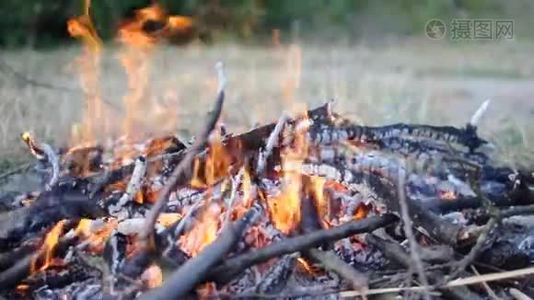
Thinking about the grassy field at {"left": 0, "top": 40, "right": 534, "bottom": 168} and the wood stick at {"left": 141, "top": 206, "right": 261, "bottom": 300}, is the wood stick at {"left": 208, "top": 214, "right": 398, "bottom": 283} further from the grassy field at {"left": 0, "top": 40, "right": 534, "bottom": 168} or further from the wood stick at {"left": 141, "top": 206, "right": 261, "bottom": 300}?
the grassy field at {"left": 0, "top": 40, "right": 534, "bottom": 168}

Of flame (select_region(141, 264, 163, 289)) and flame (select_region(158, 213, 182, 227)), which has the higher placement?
flame (select_region(158, 213, 182, 227))

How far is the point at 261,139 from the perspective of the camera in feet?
4.98

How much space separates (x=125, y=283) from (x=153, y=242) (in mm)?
84

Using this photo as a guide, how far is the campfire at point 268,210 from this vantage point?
1453 millimetres

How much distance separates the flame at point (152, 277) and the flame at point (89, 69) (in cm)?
24

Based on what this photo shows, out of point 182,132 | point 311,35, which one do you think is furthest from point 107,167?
point 311,35

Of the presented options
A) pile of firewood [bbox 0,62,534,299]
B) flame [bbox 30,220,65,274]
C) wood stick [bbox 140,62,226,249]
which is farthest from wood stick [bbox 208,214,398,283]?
flame [bbox 30,220,65,274]

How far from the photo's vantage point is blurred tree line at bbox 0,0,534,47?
1.51m

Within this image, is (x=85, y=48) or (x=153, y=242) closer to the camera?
(x=153, y=242)

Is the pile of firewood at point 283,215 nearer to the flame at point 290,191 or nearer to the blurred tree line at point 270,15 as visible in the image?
the flame at point 290,191

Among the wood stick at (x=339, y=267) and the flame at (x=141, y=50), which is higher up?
the flame at (x=141, y=50)

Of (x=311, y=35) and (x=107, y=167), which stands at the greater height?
(x=311, y=35)

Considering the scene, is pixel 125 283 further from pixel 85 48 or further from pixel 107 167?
pixel 85 48

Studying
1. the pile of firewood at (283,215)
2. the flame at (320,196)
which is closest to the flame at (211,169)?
the pile of firewood at (283,215)
